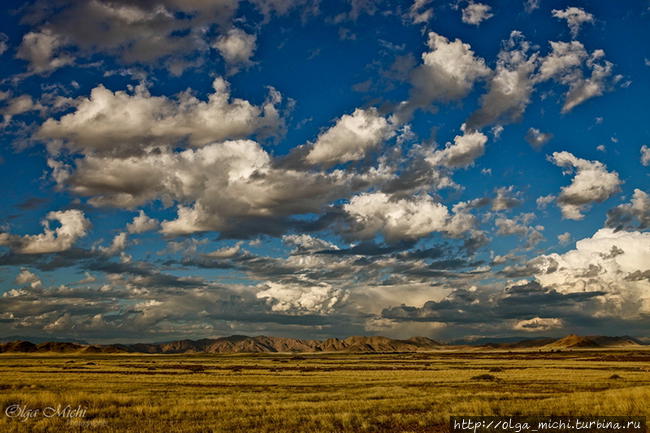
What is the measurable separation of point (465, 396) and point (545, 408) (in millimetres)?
9577

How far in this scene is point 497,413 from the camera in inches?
1096

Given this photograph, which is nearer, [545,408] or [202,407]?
[545,408]

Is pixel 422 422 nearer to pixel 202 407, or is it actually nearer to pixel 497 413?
pixel 497 413

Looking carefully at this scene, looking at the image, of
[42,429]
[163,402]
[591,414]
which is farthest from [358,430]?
[163,402]

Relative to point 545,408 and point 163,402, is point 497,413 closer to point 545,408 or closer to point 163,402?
point 545,408

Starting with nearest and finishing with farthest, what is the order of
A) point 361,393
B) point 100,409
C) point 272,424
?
point 272,424
point 100,409
point 361,393

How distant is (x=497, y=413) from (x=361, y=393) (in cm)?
1758

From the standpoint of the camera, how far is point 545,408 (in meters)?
29.6

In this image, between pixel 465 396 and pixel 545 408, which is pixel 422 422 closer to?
pixel 545 408

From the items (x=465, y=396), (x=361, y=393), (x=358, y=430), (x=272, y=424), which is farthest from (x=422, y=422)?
(x=361, y=393)

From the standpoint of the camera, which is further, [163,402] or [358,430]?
[163,402]

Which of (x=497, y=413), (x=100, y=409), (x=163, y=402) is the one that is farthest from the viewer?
(x=163, y=402)

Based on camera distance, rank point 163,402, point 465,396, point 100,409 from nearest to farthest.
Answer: point 100,409, point 163,402, point 465,396

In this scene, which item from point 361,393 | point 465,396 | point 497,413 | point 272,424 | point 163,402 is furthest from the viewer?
point 361,393
